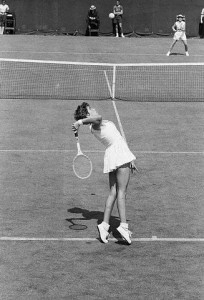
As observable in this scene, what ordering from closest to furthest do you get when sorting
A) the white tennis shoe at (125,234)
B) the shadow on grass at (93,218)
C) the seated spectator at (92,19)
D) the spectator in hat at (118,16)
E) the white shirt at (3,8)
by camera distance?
the white tennis shoe at (125,234) → the shadow on grass at (93,218) → the white shirt at (3,8) → the seated spectator at (92,19) → the spectator in hat at (118,16)

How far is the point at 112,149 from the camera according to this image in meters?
11.4

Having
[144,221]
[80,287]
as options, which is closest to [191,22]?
[144,221]

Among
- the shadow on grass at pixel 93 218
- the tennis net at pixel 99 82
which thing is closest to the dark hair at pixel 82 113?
the shadow on grass at pixel 93 218

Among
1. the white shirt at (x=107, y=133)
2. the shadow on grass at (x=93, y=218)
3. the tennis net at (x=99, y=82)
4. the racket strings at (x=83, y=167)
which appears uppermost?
the white shirt at (x=107, y=133)

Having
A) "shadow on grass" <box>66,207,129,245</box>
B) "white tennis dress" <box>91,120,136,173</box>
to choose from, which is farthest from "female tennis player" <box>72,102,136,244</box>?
"shadow on grass" <box>66,207,129,245</box>

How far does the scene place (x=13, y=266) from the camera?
33.4 ft

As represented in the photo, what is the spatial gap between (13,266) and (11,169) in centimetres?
579

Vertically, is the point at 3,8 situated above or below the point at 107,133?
below

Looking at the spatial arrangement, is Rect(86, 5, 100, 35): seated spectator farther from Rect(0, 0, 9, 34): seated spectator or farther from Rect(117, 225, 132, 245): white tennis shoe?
Rect(117, 225, 132, 245): white tennis shoe

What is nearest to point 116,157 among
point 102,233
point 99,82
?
point 102,233

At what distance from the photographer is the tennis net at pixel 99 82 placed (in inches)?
1037

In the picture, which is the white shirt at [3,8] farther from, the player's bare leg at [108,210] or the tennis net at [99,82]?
the player's bare leg at [108,210]

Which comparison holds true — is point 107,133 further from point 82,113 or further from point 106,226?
point 106,226

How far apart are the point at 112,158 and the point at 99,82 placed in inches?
712
